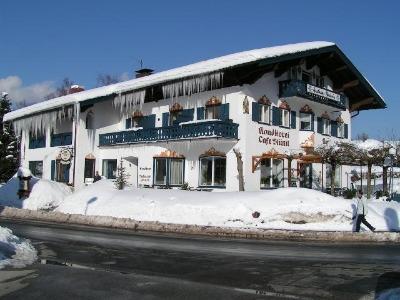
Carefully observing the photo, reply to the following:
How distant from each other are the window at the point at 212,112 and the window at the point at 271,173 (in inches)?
138

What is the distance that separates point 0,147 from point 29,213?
18.1 metres

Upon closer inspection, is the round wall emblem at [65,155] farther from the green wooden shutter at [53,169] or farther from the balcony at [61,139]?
the green wooden shutter at [53,169]

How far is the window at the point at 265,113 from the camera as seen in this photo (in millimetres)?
28047

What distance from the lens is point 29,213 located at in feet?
85.1

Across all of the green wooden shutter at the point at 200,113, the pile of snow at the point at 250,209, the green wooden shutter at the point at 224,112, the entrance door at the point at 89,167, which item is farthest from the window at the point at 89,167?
the green wooden shutter at the point at 224,112

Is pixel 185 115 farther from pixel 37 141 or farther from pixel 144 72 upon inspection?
pixel 37 141

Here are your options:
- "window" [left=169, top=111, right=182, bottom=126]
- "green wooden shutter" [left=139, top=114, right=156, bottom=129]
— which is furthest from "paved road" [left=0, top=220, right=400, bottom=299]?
"green wooden shutter" [left=139, top=114, right=156, bottom=129]

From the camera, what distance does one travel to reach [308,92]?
96.6 feet

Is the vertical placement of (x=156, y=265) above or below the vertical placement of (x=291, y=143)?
below

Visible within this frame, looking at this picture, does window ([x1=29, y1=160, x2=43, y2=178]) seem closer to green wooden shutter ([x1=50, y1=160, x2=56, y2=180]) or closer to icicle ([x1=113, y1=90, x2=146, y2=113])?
green wooden shutter ([x1=50, y1=160, x2=56, y2=180])

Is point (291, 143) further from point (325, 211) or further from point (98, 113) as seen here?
point (98, 113)

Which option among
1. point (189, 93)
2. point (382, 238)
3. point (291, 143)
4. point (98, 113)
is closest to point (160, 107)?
point (189, 93)

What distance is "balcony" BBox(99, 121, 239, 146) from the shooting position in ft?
86.0

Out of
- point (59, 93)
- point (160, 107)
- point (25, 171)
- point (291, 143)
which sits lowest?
point (25, 171)
